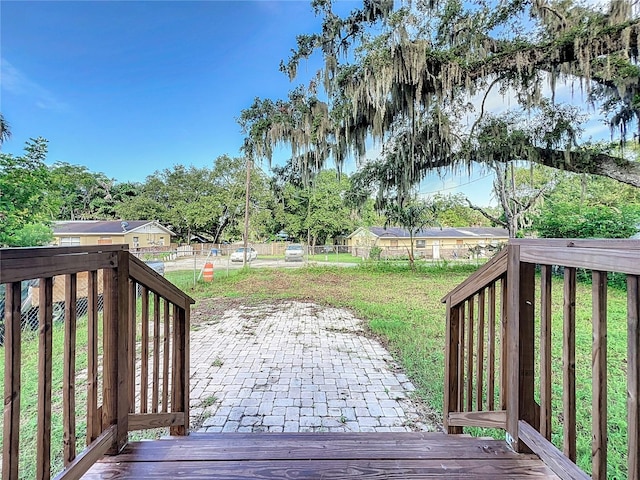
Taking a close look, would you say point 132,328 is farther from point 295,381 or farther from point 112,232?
point 112,232

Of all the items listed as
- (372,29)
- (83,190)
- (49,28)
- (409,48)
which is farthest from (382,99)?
(83,190)

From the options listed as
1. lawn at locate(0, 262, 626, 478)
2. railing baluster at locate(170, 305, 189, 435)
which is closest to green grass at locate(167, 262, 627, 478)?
lawn at locate(0, 262, 626, 478)

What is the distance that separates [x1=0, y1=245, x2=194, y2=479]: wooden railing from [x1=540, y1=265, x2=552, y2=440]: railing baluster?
1.60m

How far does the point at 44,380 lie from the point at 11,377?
130mm

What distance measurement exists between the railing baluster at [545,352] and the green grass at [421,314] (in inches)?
34.2

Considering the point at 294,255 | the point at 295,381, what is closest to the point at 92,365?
the point at 295,381

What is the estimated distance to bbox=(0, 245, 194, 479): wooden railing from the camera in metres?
0.78

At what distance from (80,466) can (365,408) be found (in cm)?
177

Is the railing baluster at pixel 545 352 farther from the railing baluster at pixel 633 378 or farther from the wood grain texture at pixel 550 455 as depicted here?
the railing baluster at pixel 633 378

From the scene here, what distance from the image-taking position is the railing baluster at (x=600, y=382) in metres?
0.87

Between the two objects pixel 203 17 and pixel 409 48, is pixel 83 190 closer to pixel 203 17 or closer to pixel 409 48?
pixel 203 17

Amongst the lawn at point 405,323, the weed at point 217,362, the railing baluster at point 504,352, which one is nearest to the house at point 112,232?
the lawn at point 405,323

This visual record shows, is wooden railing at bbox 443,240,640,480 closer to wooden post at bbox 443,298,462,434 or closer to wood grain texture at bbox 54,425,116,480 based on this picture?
wooden post at bbox 443,298,462,434

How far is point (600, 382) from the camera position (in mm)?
867
